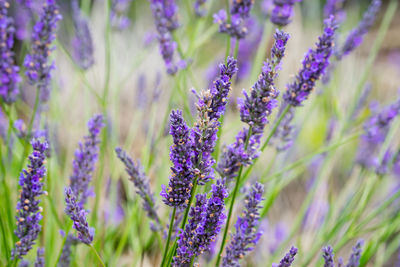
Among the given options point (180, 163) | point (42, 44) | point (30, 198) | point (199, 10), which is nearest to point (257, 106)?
point (180, 163)

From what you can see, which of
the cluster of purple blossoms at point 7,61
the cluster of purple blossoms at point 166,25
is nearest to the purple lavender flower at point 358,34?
the cluster of purple blossoms at point 166,25

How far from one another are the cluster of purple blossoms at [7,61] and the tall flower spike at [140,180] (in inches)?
19.7

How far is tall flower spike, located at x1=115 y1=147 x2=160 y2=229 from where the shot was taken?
0.99 meters

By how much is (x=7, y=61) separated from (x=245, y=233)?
2.86 ft

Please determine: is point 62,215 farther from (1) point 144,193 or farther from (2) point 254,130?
(2) point 254,130

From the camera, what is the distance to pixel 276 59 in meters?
0.84

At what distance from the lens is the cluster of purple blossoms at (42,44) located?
118cm

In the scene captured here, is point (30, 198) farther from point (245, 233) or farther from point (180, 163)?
point (245, 233)

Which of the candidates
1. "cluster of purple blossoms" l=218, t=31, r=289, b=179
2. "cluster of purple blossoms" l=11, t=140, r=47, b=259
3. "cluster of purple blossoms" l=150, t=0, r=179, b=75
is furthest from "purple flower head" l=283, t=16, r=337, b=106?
"cluster of purple blossoms" l=11, t=140, r=47, b=259

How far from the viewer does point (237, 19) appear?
1.34 metres

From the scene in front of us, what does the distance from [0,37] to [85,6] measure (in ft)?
3.08

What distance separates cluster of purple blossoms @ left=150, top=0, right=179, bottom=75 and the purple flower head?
54 cm

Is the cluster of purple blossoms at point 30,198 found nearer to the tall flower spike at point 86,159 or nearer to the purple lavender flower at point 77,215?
the purple lavender flower at point 77,215

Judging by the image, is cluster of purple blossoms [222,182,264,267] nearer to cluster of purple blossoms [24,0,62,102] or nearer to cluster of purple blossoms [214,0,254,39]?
cluster of purple blossoms [214,0,254,39]
